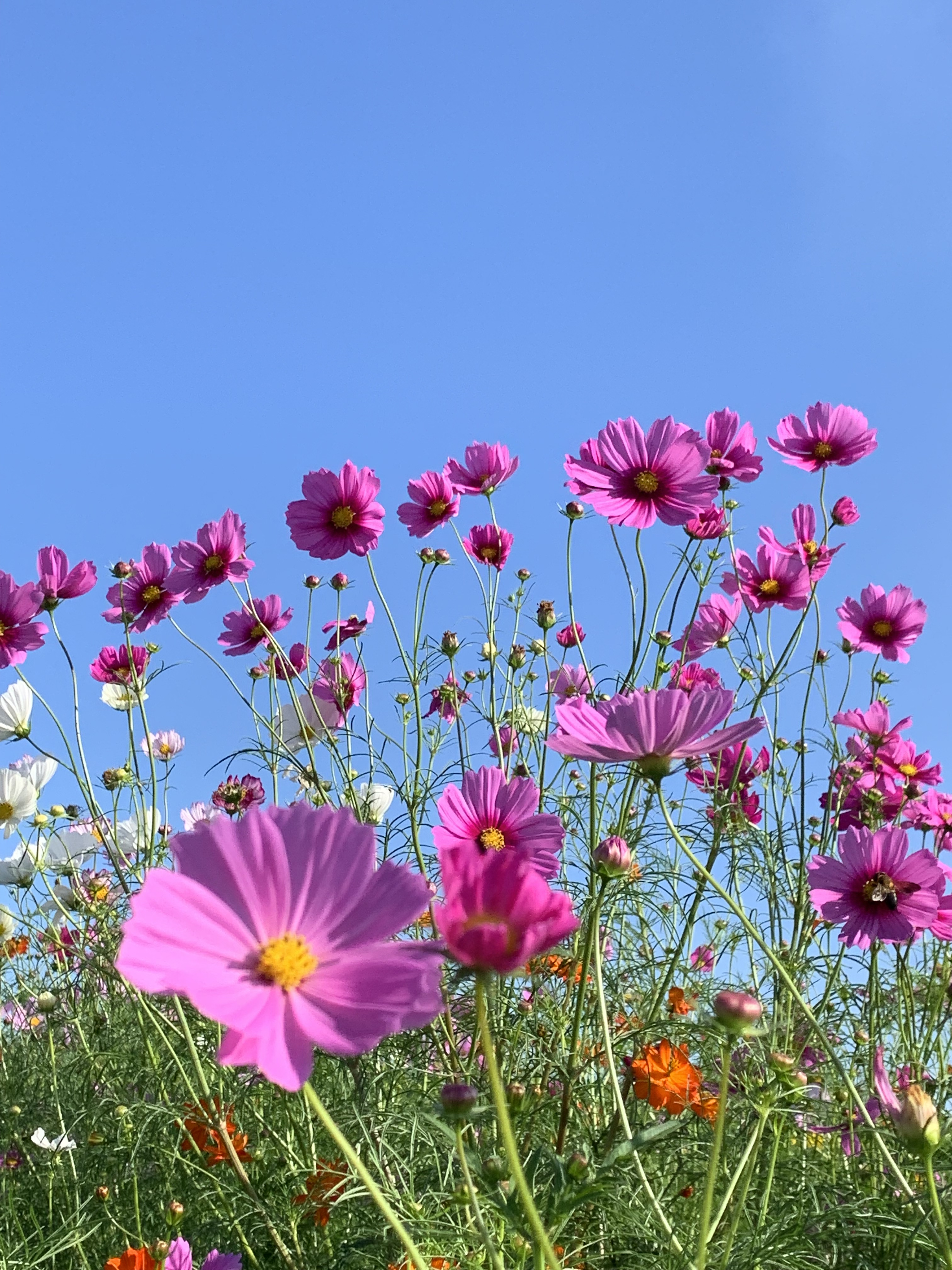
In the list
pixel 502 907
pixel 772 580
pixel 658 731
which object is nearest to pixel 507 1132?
pixel 502 907

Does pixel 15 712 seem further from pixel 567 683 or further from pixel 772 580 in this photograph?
pixel 772 580

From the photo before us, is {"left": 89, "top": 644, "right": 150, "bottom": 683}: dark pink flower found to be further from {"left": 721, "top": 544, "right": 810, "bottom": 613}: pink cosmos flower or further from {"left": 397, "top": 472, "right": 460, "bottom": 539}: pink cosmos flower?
{"left": 721, "top": 544, "right": 810, "bottom": 613}: pink cosmos flower

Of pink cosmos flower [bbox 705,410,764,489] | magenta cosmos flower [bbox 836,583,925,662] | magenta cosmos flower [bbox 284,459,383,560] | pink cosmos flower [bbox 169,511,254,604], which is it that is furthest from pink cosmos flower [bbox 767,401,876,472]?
pink cosmos flower [bbox 169,511,254,604]

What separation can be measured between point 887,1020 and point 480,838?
4.29ft

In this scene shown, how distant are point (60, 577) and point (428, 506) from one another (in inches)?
24.7

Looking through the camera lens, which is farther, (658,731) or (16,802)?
(16,802)

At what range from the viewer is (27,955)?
112 inches

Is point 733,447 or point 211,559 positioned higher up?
point 733,447

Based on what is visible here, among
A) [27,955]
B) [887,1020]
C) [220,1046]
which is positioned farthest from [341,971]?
[27,955]

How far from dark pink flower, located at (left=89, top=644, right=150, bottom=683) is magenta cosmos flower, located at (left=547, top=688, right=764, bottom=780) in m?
1.31

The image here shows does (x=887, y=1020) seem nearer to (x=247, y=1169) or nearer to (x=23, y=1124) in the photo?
(x=247, y=1169)

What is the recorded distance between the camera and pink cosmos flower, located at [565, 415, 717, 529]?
4.60ft

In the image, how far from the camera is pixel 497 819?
1027mm

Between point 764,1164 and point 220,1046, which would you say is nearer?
point 220,1046
